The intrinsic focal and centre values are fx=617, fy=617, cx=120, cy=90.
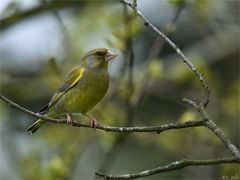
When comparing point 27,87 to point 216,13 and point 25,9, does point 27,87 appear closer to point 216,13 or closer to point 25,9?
point 25,9

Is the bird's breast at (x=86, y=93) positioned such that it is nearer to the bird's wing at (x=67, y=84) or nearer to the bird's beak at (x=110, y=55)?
the bird's wing at (x=67, y=84)

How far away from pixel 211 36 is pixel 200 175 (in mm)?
2801

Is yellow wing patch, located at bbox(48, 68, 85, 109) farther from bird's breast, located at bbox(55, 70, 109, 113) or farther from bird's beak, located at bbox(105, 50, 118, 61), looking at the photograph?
bird's beak, located at bbox(105, 50, 118, 61)

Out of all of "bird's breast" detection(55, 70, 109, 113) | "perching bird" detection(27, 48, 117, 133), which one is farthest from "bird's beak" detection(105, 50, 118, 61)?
"bird's breast" detection(55, 70, 109, 113)

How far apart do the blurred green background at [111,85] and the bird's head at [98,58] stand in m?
0.11

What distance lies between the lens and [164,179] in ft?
32.9

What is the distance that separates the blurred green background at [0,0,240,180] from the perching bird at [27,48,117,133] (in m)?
0.22

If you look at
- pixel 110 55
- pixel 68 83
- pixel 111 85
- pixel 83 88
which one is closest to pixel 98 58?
pixel 110 55

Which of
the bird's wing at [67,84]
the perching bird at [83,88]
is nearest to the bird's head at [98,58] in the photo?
the perching bird at [83,88]

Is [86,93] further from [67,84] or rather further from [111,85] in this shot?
[111,85]

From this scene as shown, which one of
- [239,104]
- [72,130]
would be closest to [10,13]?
[72,130]

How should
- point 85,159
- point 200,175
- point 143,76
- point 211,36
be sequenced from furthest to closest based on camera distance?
point 211,36, point 85,159, point 143,76, point 200,175

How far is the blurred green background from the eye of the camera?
6258mm

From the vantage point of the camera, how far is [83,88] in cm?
550
